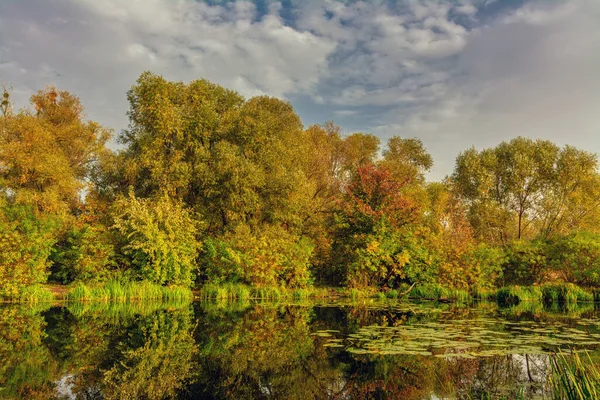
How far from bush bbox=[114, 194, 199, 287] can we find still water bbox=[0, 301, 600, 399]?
6.64 metres

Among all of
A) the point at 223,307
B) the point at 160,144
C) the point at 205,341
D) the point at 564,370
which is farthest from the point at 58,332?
the point at 160,144

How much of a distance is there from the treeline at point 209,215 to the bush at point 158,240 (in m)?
0.08

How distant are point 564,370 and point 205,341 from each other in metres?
8.05

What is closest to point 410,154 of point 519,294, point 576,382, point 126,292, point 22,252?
point 519,294

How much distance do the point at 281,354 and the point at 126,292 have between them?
44.7ft

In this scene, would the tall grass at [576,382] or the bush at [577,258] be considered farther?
the bush at [577,258]

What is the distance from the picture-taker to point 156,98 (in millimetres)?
24688

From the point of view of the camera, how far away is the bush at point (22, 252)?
59.9ft

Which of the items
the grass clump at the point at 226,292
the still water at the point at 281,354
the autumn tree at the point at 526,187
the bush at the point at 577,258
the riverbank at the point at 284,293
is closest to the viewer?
the still water at the point at 281,354

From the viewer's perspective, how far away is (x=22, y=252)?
1908 centimetres

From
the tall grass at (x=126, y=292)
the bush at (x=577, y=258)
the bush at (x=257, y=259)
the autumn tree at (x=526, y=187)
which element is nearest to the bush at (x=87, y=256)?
the tall grass at (x=126, y=292)

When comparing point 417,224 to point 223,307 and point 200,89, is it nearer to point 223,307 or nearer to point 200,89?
point 223,307

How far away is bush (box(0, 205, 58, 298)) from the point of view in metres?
18.3

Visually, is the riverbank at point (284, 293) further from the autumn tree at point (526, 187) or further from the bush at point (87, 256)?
the autumn tree at point (526, 187)
